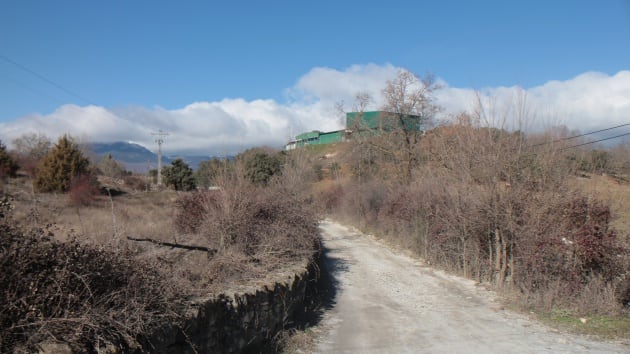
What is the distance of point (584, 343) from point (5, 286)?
8.56 m

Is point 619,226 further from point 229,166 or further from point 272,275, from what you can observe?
point 229,166

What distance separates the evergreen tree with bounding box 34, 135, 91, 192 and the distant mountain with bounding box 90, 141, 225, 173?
787 cm

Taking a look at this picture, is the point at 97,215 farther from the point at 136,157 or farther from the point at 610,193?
the point at 136,157

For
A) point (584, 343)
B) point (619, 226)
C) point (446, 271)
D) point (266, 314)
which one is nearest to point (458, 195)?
point (446, 271)

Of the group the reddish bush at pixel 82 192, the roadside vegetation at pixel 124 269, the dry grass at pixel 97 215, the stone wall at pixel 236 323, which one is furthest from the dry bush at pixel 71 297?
the reddish bush at pixel 82 192

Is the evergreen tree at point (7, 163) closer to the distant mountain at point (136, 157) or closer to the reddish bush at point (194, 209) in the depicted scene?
the distant mountain at point (136, 157)

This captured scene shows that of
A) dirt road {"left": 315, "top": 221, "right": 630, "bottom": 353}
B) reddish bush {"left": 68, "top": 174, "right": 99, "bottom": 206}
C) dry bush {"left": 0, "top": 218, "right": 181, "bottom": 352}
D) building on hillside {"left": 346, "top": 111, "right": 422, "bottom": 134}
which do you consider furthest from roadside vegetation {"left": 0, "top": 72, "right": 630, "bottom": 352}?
reddish bush {"left": 68, "top": 174, "right": 99, "bottom": 206}

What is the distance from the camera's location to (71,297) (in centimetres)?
367

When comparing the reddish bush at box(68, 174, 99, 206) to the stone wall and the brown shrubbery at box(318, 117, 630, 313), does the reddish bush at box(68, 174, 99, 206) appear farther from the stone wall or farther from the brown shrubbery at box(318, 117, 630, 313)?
the stone wall

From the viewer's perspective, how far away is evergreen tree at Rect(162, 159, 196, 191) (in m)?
53.3

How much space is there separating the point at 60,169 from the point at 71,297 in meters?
38.4

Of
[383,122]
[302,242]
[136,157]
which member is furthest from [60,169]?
[136,157]

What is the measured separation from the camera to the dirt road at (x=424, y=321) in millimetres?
7684

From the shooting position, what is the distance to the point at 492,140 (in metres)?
12.6
